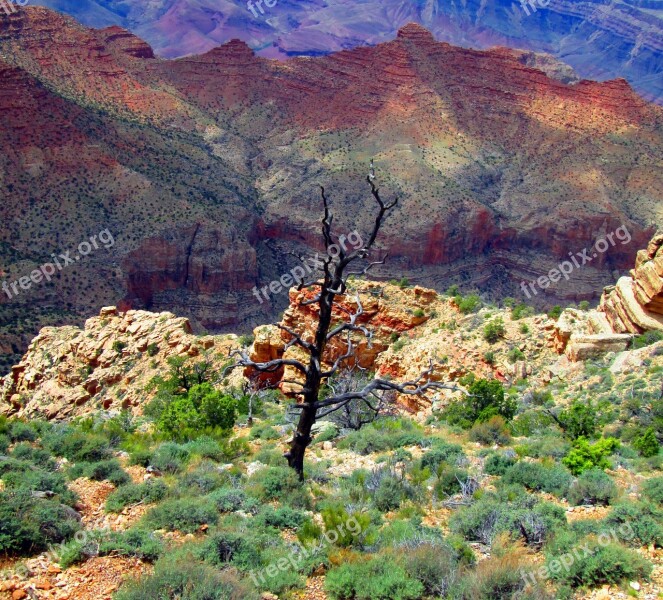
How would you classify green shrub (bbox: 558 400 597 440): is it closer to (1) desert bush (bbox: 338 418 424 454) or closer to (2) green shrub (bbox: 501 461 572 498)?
(1) desert bush (bbox: 338 418 424 454)

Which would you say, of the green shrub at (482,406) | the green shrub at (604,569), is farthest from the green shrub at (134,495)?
the green shrub at (482,406)

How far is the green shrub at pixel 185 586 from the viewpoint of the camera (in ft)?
24.7

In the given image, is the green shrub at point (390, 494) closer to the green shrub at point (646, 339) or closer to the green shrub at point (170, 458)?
the green shrub at point (170, 458)

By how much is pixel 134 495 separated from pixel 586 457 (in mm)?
9308

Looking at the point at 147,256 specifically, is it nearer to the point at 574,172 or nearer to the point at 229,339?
the point at 229,339

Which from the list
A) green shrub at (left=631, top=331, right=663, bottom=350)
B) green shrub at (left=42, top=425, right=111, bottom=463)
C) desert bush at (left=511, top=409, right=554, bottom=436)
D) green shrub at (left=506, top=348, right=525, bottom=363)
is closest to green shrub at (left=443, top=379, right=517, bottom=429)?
desert bush at (left=511, top=409, right=554, bottom=436)

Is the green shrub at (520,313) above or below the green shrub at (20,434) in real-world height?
below

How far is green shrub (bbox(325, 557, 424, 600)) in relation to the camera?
816cm

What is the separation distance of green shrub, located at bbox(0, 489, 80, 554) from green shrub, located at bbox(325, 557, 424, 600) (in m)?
3.83

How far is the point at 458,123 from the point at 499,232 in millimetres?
20704

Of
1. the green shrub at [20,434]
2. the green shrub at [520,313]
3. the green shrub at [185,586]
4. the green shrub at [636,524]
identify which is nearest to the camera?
the green shrub at [185,586]

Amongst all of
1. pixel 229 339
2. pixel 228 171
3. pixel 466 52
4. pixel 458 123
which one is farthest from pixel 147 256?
pixel 466 52

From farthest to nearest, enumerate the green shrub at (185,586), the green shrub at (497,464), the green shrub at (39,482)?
the green shrub at (497,464), the green shrub at (39,482), the green shrub at (185,586)

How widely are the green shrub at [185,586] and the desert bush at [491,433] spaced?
1039 cm
